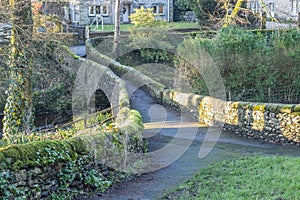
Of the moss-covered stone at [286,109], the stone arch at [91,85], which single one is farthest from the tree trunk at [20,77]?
the moss-covered stone at [286,109]

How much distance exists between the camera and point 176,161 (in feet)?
37.4

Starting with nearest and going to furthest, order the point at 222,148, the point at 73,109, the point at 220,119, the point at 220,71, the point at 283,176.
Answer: the point at 283,176 → the point at 222,148 → the point at 220,119 → the point at 220,71 → the point at 73,109

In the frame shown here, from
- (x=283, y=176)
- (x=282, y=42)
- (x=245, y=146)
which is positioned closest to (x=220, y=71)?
(x=282, y=42)

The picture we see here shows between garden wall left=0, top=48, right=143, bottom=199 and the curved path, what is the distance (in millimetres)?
495

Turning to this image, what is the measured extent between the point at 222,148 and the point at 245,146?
912mm

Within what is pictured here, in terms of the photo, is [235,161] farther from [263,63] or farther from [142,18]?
[142,18]

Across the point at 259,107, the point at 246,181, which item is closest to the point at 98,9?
the point at 259,107

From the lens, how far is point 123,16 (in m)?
51.4

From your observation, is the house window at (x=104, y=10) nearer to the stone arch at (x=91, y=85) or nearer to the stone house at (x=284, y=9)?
the stone house at (x=284, y=9)

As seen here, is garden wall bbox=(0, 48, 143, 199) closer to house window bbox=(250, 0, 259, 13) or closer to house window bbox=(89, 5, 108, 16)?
house window bbox=(250, 0, 259, 13)

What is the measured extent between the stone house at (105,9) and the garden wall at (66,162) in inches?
1437

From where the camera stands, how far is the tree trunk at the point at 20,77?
50.8 feet

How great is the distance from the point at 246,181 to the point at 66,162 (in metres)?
3.72

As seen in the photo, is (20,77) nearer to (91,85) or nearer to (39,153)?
(91,85)
